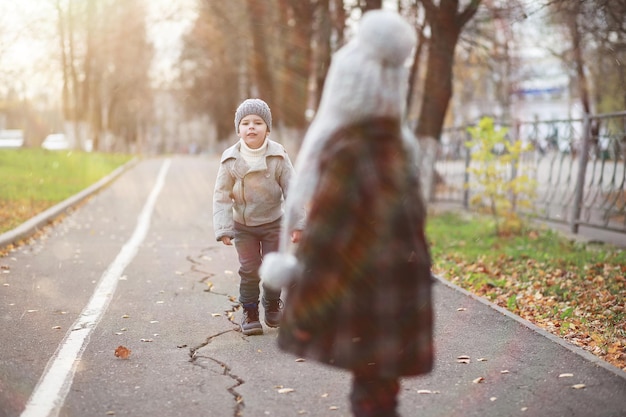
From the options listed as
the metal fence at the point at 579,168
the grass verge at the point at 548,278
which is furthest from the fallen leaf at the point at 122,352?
the metal fence at the point at 579,168

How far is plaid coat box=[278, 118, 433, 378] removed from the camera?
10.7 ft

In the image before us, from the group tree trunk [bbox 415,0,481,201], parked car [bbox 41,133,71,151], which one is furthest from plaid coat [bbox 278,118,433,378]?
parked car [bbox 41,133,71,151]

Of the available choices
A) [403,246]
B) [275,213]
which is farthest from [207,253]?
[403,246]

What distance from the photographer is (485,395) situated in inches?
177

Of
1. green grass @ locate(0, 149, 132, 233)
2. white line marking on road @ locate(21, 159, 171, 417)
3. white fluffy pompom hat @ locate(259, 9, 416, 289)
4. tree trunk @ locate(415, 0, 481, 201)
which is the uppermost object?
tree trunk @ locate(415, 0, 481, 201)

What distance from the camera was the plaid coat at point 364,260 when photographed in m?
3.25

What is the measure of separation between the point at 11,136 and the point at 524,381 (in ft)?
274

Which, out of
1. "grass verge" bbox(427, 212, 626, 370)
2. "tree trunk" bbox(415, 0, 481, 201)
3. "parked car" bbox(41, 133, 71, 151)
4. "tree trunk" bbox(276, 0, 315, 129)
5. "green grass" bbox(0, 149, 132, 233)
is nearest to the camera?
"grass verge" bbox(427, 212, 626, 370)

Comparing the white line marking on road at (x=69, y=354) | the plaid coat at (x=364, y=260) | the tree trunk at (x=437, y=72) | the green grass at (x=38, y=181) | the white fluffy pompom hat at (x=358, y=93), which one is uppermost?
the tree trunk at (x=437, y=72)

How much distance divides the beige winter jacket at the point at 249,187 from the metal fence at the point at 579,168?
6.32m

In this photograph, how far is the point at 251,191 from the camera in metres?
Answer: 5.56

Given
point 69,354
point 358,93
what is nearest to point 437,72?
point 69,354

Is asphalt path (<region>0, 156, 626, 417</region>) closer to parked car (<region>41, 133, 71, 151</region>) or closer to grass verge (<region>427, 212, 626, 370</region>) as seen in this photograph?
grass verge (<region>427, 212, 626, 370</region>)

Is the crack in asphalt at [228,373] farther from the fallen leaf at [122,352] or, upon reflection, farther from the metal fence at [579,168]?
the metal fence at [579,168]
